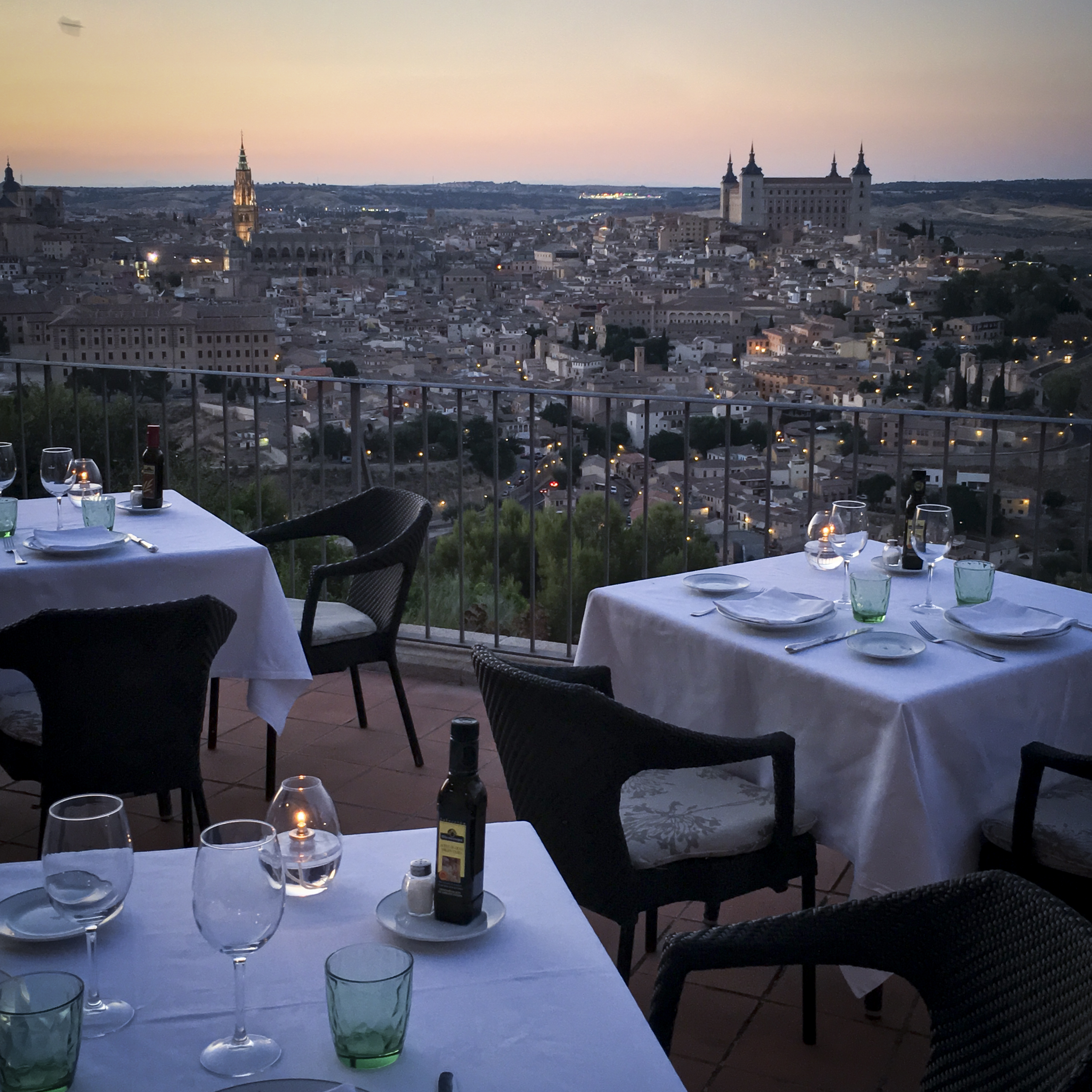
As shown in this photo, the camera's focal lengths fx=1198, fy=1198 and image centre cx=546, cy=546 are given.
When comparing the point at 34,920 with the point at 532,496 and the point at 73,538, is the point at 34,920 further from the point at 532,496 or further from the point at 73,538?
the point at 532,496

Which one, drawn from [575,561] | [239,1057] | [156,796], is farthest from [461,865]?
[575,561]

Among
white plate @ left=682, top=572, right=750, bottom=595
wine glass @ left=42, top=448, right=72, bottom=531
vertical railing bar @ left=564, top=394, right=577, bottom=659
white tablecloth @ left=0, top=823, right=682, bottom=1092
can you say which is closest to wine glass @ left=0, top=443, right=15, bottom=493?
wine glass @ left=42, top=448, right=72, bottom=531

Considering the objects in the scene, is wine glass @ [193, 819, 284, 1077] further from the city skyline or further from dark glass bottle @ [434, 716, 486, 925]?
the city skyline

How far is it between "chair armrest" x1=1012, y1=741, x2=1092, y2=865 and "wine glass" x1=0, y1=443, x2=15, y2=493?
8.75ft

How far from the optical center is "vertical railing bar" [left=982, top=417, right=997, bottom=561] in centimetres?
A: 362

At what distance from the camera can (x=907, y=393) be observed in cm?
1173

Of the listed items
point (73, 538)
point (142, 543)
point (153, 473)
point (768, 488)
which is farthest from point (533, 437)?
point (73, 538)

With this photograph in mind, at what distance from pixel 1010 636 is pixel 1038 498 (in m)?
1.63

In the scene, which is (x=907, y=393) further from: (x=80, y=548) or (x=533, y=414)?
(x=80, y=548)

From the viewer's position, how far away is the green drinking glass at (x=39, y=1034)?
95 centimetres

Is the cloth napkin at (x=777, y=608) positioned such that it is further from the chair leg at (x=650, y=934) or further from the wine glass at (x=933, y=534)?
the chair leg at (x=650, y=934)

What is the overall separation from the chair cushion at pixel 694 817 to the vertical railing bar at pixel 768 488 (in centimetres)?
186

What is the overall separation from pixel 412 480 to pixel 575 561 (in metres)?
2.35

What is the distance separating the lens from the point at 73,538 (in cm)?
307
